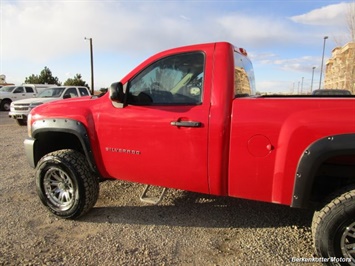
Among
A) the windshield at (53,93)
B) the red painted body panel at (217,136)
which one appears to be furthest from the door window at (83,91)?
the red painted body panel at (217,136)

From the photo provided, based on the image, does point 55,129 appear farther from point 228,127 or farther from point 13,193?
point 228,127

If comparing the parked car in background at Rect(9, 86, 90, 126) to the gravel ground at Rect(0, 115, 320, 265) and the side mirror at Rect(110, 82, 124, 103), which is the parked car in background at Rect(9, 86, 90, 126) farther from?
the side mirror at Rect(110, 82, 124, 103)

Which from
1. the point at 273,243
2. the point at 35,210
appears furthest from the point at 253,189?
the point at 35,210

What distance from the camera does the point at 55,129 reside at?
3.73 metres

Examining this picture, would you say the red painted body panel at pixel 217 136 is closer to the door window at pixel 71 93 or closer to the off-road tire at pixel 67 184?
the off-road tire at pixel 67 184

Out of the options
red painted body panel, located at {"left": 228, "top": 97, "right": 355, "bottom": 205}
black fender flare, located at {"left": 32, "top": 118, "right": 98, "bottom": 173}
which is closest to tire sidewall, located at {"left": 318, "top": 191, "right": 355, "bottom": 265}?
red painted body panel, located at {"left": 228, "top": 97, "right": 355, "bottom": 205}

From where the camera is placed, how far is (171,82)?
10.5 feet

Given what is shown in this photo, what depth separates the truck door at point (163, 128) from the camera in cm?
298

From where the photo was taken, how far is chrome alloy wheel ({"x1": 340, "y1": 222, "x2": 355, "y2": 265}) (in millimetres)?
2541

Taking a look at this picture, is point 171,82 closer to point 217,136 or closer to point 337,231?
point 217,136

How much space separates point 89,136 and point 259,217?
2279 mm

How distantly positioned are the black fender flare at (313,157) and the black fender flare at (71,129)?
7.42 ft

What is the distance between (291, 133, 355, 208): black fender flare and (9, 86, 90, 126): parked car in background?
39.8ft

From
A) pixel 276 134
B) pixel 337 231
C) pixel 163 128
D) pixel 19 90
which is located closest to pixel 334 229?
pixel 337 231
